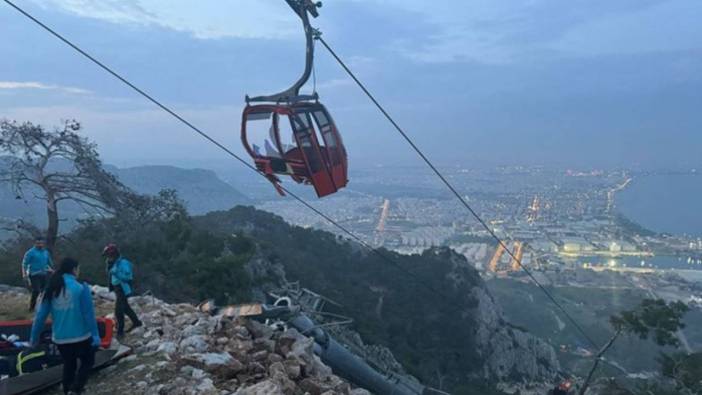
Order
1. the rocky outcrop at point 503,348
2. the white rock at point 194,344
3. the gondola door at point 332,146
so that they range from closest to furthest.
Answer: the white rock at point 194,344 < the gondola door at point 332,146 < the rocky outcrop at point 503,348

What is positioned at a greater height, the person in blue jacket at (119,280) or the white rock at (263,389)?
the person in blue jacket at (119,280)

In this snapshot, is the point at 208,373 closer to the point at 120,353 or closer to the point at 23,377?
the point at 120,353

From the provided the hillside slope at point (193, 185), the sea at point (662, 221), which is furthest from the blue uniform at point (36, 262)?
the sea at point (662, 221)

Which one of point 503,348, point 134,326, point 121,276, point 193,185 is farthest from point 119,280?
point 193,185

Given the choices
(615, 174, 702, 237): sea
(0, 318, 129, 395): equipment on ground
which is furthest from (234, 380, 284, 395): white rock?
(615, 174, 702, 237): sea

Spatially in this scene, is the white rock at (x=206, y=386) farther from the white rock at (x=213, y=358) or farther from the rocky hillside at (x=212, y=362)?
the white rock at (x=213, y=358)

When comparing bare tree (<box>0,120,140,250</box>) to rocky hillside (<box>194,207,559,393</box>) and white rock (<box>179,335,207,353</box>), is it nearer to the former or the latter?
white rock (<box>179,335,207,353</box>)

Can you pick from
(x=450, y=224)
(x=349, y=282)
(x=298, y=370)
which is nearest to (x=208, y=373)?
(x=298, y=370)

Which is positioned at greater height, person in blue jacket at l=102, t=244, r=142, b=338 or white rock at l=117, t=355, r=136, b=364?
person in blue jacket at l=102, t=244, r=142, b=338
